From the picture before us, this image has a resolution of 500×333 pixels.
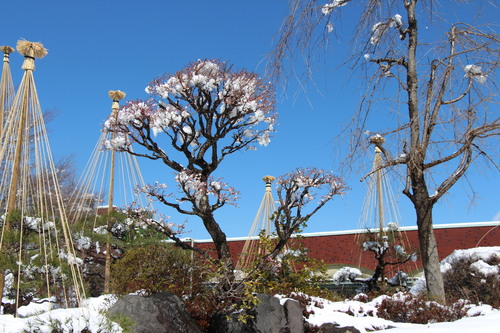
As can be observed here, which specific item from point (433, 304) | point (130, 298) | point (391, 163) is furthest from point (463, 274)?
point (130, 298)

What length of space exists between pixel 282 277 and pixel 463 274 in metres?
4.14

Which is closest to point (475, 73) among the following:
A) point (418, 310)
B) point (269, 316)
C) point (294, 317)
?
point (418, 310)

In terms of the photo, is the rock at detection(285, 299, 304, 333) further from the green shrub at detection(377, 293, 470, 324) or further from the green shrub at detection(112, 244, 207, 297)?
the green shrub at detection(377, 293, 470, 324)

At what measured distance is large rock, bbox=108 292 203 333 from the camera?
5422 millimetres

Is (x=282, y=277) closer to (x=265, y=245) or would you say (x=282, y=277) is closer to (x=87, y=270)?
(x=265, y=245)

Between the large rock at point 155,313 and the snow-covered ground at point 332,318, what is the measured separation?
0.30 metres

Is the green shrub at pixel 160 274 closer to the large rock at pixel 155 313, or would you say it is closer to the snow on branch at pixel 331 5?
the large rock at pixel 155 313

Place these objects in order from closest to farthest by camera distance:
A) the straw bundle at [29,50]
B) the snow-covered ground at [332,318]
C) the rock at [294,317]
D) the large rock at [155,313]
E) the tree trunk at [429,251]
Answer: the snow-covered ground at [332,318]
the large rock at [155,313]
the rock at [294,317]
the straw bundle at [29,50]
the tree trunk at [429,251]

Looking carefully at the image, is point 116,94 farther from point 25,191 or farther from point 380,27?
point 380,27

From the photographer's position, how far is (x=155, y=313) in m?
5.62

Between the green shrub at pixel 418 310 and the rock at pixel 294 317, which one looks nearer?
the rock at pixel 294 317

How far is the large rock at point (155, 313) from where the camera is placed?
17.8ft

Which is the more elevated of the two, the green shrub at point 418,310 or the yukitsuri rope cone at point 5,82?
the yukitsuri rope cone at point 5,82

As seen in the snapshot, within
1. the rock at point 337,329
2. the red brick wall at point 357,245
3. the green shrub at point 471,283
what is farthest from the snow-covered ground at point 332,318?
the red brick wall at point 357,245
